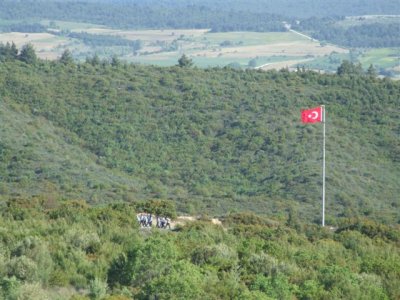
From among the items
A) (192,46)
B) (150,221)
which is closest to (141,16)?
(192,46)

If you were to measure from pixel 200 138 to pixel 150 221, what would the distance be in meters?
27.2

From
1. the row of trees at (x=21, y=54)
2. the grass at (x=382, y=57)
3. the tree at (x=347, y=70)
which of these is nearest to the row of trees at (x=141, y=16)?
the grass at (x=382, y=57)

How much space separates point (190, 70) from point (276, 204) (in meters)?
25.9

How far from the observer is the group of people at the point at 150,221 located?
28.3 meters

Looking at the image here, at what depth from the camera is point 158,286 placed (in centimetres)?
1819

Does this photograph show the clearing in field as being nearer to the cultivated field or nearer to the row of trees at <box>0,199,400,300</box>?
the cultivated field

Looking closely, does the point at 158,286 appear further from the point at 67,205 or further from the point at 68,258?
the point at 67,205

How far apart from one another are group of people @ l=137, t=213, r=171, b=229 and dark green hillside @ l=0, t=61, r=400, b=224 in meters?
8.32

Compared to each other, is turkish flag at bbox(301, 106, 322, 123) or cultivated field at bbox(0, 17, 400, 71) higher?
turkish flag at bbox(301, 106, 322, 123)

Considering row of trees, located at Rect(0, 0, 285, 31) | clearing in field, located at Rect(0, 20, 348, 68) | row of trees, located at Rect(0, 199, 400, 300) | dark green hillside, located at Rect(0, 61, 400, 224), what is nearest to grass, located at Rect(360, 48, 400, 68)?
clearing in field, located at Rect(0, 20, 348, 68)

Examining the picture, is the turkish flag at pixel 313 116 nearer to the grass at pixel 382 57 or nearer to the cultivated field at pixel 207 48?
the cultivated field at pixel 207 48

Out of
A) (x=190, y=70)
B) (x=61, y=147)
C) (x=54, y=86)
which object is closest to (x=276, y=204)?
(x=61, y=147)

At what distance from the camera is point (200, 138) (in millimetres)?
56031

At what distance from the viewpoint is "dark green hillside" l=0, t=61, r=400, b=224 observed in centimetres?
4475
